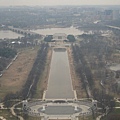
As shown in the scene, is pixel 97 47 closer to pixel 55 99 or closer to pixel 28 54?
pixel 28 54

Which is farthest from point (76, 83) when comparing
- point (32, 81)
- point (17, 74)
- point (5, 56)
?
point (5, 56)

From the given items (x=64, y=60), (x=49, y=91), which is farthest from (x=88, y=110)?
(x=64, y=60)

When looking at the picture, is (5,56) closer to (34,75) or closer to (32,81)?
(34,75)

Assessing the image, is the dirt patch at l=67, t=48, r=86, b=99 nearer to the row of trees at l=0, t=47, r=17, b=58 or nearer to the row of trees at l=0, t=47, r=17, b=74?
the row of trees at l=0, t=47, r=17, b=74

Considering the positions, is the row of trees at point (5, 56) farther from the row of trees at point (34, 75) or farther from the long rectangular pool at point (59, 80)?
the long rectangular pool at point (59, 80)

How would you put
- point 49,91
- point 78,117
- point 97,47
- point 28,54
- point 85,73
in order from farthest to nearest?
point 97,47 < point 28,54 < point 85,73 < point 49,91 < point 78,117

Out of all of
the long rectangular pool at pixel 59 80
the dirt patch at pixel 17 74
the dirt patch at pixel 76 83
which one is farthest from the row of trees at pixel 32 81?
the dirt patch at pixel 76 83
